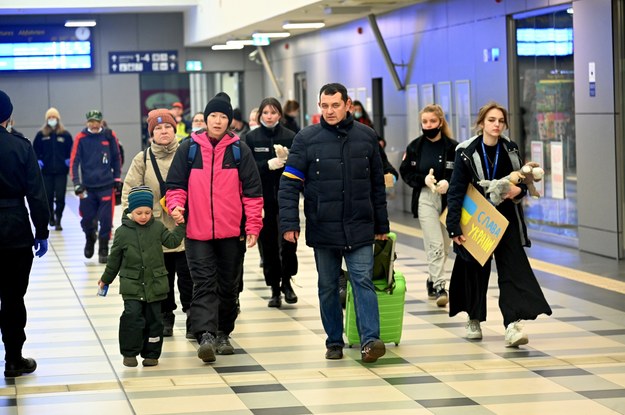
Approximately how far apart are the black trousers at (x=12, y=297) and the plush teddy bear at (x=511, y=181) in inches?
125

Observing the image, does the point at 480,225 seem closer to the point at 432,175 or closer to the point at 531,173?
the point at 531,173

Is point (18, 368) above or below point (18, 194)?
below

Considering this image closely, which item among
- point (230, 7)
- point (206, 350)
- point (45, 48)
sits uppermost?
point (230, 7)

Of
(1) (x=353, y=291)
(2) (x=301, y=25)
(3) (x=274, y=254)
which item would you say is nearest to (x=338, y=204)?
(1) (x=353, y=291)

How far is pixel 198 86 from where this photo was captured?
34.8 metres

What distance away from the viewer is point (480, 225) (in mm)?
8445

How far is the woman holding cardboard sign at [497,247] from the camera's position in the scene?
832cm

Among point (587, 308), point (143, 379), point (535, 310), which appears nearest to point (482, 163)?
point (535, 310)

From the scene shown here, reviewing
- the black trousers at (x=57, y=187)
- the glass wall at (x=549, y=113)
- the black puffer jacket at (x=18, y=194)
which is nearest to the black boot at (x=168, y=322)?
the black puffer jacket at (x=18, y=194)

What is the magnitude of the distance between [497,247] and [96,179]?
763 cm

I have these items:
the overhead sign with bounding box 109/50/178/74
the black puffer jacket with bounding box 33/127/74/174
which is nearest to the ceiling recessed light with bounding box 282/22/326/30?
the black puffer jacket with bounding box 33/127/74/174

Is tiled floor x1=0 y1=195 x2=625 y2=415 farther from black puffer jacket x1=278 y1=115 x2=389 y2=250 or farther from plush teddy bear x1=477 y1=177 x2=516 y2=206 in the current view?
plush teddy bear x1=477 y1=177 x2=516 y2=206

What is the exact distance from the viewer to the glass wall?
14742 mm

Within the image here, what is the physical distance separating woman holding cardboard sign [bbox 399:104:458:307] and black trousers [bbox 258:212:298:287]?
1201mm
